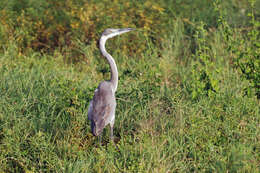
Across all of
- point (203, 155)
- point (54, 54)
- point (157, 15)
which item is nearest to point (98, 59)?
point (54, 54)

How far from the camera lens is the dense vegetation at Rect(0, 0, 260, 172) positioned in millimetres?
4246

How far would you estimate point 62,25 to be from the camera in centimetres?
808

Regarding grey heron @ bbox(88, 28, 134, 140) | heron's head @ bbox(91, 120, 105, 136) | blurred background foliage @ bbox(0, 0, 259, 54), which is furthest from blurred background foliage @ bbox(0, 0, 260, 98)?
heron's head @ bbox(91, 120, 105, 136)

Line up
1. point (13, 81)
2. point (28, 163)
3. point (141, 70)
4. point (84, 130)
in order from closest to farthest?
point (28, 163) → point (84, 130) → point (13, 81) → point (141, 70)

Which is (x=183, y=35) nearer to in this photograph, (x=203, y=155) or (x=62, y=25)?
(x=62, y=25)

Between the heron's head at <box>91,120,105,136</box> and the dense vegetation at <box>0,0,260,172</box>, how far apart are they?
6.5 inches

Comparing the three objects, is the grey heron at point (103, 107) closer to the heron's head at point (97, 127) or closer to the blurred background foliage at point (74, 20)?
the heron's head at point (97, 127)

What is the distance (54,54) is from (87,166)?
385 cm

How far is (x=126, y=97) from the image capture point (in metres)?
5.48

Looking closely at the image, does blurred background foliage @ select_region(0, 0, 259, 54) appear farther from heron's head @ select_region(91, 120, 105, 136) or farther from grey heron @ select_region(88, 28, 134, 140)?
heron's head @ select_region(91, 120, 105, 136)

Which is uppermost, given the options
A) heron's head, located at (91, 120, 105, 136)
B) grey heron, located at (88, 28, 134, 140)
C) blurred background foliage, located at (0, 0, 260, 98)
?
blurred background foliage, located at (0, 0, 260, 98)

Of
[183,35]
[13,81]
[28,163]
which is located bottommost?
[28,163]

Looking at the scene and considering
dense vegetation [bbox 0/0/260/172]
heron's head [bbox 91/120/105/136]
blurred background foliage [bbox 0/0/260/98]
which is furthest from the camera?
blurred background foliage [bbox 0/0/260/98]

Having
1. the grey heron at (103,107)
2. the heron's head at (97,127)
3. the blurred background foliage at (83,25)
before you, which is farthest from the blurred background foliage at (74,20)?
the heron's head at (97,127)
